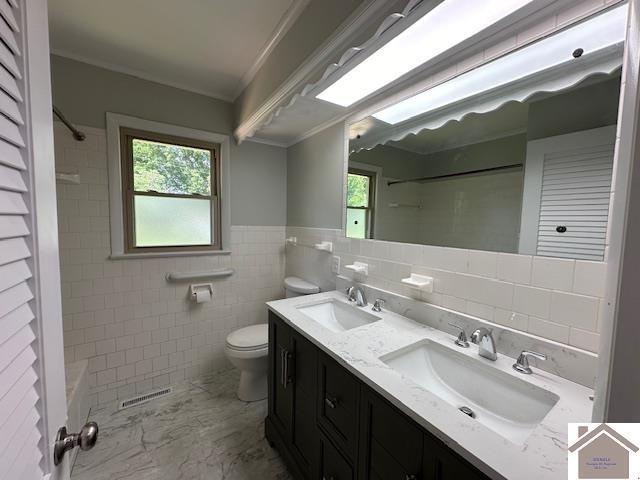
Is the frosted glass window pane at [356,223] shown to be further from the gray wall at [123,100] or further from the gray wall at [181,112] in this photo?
the gray wall at [123,100]

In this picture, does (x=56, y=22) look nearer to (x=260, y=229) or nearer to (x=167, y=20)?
(x=167, y=20)

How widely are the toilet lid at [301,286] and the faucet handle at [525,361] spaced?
1405 mm

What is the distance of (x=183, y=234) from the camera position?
2314 millimetres

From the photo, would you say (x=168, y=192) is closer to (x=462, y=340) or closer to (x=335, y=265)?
(x=335, y=265)

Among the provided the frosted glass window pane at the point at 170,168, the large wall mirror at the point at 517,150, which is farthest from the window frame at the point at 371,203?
the frosted glass window pane at the point at 170,168

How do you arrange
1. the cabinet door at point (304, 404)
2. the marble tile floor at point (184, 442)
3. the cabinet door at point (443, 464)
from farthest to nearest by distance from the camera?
the marble tile floor at point (184, 442), the cabinet door at point (304, 404), the cabinet door at point (443, 464)

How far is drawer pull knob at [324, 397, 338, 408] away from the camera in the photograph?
110 centimetres

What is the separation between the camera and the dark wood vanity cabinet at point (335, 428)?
0.75 m

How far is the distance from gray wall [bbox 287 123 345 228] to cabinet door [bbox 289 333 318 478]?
1.00m

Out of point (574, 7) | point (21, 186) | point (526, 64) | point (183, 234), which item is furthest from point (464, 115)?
point (183, 234)

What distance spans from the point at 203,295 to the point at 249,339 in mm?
585

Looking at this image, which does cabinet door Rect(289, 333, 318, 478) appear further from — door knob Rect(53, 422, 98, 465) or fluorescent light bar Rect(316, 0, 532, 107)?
fluorescent light bar Rect(316, 0, 532, 107)

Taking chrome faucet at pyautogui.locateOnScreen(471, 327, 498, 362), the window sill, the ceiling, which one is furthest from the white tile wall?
chrome faucet at pyautogui.locateOnScreen(471, 327, 498, 362)

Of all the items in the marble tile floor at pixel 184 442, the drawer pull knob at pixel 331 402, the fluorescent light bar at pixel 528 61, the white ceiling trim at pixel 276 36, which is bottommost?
the marble tile floor at pixel 184 442
